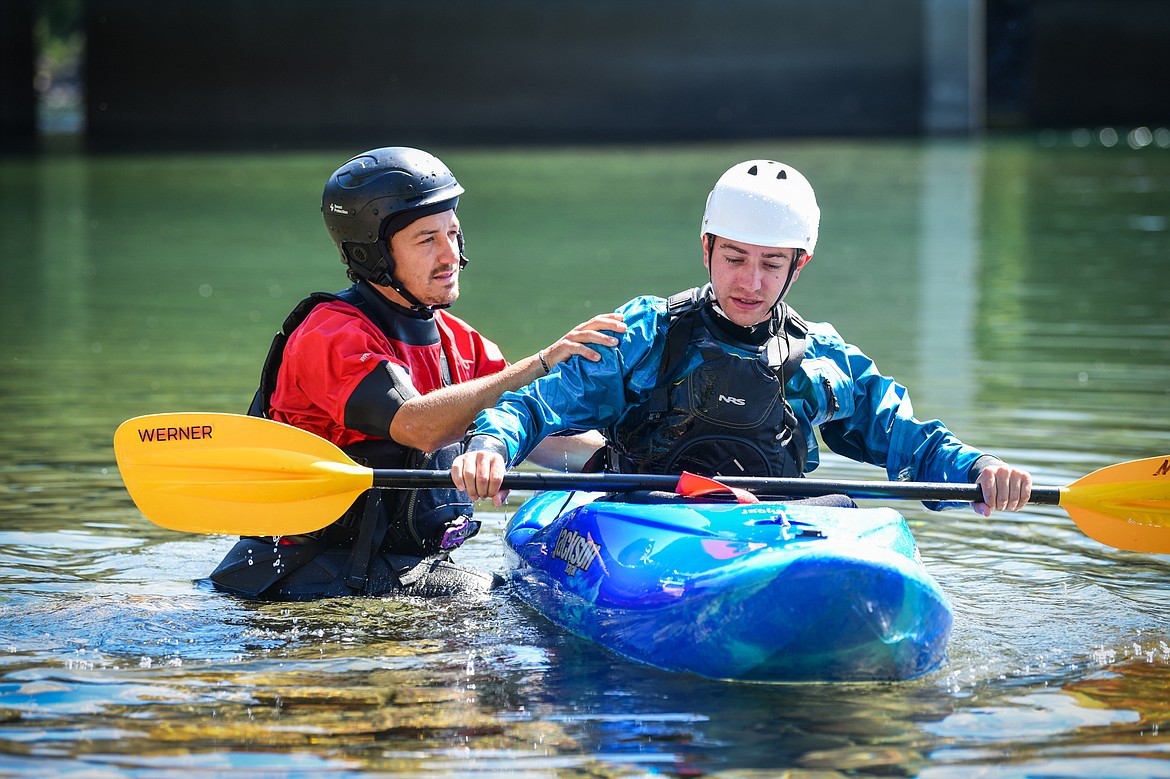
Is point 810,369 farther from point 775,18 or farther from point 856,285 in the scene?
point 775,18

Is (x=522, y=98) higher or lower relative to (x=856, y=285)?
higher

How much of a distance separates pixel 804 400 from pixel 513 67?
95.6ft

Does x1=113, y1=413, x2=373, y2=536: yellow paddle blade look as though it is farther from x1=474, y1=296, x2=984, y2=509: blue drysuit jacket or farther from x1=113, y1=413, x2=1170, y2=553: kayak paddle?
Answer: x1=474, y1=296, x2=984, y2=509: blue drysuit jacket

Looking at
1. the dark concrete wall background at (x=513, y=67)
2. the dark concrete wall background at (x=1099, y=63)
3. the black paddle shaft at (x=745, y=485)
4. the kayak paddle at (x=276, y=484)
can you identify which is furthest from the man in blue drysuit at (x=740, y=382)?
the dark concrete wall background at (x=1099, y=63)

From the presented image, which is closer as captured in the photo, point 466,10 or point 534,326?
point 534,326

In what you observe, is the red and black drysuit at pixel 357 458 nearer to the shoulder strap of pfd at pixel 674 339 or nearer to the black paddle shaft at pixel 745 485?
the black paddle shaft at pixel 745 485

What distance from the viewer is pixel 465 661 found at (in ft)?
14.0

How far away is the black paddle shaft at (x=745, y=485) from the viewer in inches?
168

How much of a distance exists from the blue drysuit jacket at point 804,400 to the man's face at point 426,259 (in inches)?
17.3

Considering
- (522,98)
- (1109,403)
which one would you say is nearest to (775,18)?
(522,98)

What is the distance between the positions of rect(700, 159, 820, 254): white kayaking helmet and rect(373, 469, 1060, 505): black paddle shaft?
0.66 m

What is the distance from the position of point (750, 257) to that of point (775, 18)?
2894 centimetres

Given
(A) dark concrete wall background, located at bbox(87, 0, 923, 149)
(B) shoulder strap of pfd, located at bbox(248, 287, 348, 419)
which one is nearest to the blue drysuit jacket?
(B) shoulder strap of pfd, located at bbox(248, 287, 348, 419)

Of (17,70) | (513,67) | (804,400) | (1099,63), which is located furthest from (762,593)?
(17,70)
